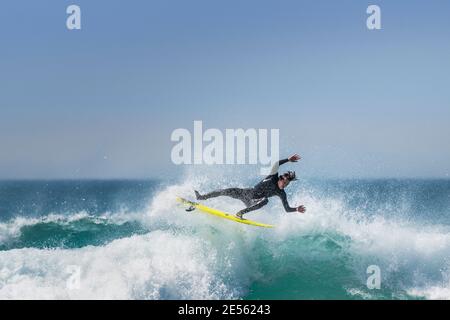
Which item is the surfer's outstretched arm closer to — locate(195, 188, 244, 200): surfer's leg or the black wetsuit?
the black wetsuit

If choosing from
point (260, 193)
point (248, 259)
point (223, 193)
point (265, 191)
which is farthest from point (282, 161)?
point (248, 259)

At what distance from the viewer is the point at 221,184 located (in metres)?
13.6

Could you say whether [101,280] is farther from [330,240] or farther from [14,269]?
[330,240]

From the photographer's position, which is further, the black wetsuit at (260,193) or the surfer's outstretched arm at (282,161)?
the black wetsuit at (260,193)

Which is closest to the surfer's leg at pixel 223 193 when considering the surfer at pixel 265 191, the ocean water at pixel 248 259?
the surfer at pixel 265 191

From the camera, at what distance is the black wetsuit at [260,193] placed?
344 inches

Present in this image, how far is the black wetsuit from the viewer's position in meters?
8.73

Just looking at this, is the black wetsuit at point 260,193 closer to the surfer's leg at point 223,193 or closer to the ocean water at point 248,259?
the surfer's leg at point 223,193

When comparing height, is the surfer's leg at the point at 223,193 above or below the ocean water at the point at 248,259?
above

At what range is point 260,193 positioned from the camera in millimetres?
8953

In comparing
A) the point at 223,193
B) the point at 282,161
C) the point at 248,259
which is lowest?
the point at 248,259

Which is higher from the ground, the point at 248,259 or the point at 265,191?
the point at 265,191

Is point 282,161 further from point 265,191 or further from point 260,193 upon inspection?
point 260,193

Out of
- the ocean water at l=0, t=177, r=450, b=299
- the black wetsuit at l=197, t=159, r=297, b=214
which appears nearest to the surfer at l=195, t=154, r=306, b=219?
the black wetsuit at l=197, t=159, r=297, b=214
